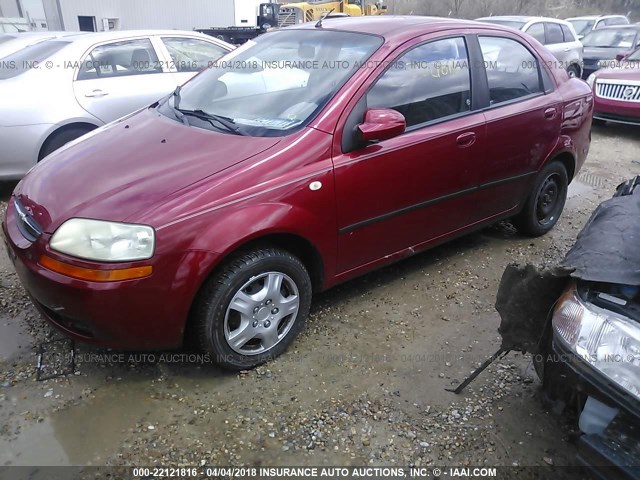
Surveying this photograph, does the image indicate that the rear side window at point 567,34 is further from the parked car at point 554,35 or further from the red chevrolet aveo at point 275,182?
the red chevrolet aveo at point 275,182

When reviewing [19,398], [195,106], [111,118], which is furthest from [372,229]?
[111,118]

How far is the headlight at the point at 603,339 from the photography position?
171 cm

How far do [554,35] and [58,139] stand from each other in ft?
A: 33.5

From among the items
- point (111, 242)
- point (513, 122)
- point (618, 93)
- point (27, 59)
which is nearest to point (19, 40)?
point (27, 59)

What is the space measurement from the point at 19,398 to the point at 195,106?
1893mm

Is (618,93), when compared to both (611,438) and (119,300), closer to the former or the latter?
(611,438)

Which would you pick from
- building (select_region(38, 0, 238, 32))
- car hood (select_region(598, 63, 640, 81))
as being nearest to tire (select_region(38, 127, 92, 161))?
car hood (select_region(598, 63, 640, 81))

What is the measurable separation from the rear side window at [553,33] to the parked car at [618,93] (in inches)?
103

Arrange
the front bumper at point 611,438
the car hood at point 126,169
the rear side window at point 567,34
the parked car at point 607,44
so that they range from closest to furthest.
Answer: the front bumper at point 611,438 < the car hood at point 126,169 < the rear side window at point 567,34 < the parked car at point 607,44

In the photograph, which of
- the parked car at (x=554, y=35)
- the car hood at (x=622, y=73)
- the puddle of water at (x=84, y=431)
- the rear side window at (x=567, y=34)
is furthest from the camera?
the rear side window at (x=567, y=34)

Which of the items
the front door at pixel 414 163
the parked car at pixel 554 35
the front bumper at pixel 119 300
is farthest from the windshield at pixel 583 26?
the front bumper at pixel 119 300

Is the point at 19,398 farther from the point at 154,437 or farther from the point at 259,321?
the point at 259,321

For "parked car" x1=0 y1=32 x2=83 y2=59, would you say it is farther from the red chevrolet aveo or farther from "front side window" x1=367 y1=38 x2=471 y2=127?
"front side window" x1=367 y1=38 x2=471 y2=127

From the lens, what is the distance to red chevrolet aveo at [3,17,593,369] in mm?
2301
